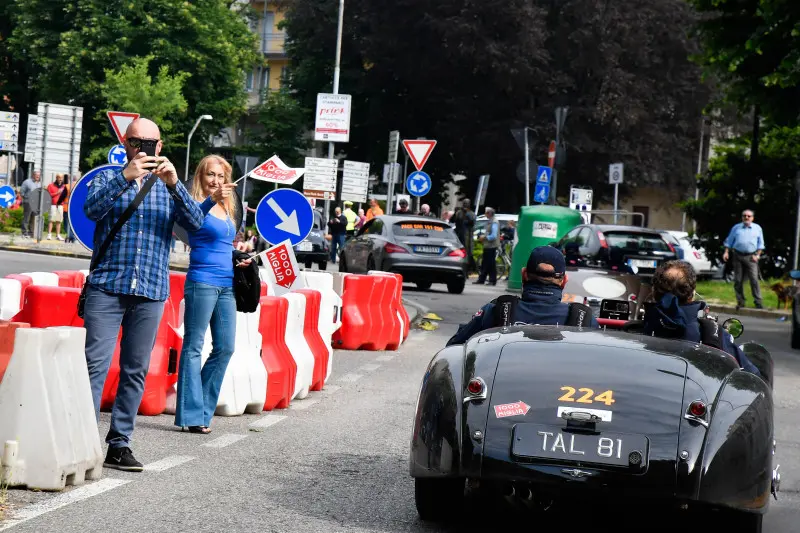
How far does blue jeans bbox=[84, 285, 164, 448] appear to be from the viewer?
8.34 metres

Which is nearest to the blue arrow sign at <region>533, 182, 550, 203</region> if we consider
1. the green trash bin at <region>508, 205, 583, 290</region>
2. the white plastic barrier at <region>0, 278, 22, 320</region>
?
the green trash bin at <region>508, 205, 583, 290</region>

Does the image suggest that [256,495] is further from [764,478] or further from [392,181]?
[392,181]

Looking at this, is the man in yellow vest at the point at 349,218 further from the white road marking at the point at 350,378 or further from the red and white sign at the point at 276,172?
the white road marking at the point at 350,378

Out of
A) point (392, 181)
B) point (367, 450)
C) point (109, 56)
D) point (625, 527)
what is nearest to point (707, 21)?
point (392, 181)

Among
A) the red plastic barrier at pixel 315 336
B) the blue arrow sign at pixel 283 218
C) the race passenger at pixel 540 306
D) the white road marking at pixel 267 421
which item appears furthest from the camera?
the blue arrow sign at pixel 283 218

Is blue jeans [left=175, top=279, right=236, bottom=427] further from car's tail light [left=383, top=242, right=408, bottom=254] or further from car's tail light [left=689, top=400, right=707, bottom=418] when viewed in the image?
car's tail light [left=383, top=242, right=408, bottom=254]

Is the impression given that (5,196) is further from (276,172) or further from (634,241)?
(276,172)

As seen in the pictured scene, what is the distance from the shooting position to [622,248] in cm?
2738

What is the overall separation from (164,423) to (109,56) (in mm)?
63187

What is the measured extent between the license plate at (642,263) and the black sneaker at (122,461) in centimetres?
1958

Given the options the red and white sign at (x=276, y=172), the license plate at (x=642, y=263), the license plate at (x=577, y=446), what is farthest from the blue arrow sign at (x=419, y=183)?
the license plate at (x=577, y=446)

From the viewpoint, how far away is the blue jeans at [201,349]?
9.85 m

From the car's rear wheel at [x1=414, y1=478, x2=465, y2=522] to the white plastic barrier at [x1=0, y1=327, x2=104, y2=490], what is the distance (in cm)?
162

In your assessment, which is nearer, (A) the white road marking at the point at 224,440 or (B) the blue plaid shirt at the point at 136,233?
(B) the blue plaid shirt at the point at 136,233
